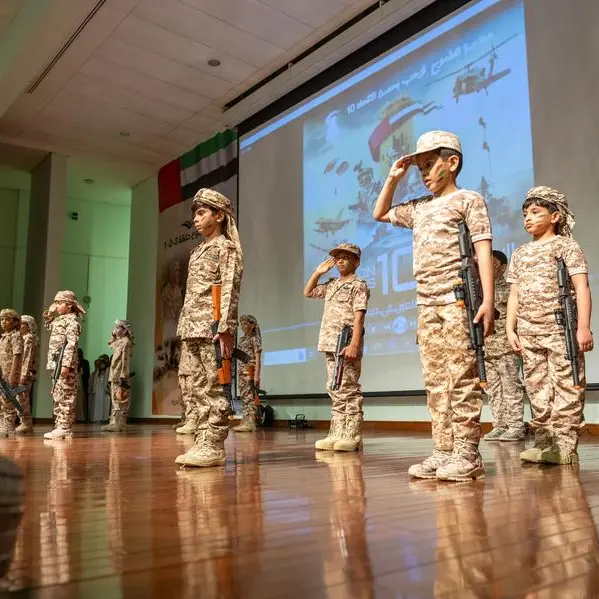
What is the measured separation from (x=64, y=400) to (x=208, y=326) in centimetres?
366

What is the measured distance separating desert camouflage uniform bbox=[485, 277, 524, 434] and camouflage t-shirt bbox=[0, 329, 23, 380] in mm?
5423

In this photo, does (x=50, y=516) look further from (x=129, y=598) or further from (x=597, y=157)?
(x=597, y=157)

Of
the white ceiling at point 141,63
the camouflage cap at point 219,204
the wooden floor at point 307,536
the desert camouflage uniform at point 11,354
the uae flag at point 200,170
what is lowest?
the wooden floor at point 307,536

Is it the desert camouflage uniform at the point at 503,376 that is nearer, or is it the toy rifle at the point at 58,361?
the desert camouflage uniform at the point at 503,376

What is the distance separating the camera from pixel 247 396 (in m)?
8.29

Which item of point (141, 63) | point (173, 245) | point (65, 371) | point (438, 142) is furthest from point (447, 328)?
point (173, 245)


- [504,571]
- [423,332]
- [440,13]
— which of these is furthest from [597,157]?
[504,571]

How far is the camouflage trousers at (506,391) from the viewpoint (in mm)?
5395

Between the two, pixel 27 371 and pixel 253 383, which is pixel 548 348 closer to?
pixel 253 383

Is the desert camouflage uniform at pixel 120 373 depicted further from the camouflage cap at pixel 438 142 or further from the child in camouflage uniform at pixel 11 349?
the camouflage cap at pixel 438 142

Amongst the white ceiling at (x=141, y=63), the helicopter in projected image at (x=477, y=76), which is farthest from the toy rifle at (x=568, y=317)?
the white ceiling at (x=141, y=63)

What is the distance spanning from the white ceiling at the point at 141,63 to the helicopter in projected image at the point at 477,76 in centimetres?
174

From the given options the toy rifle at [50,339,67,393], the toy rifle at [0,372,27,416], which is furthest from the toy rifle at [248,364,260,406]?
the toy rifle at [0,372,27,416]

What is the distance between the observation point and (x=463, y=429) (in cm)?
269
